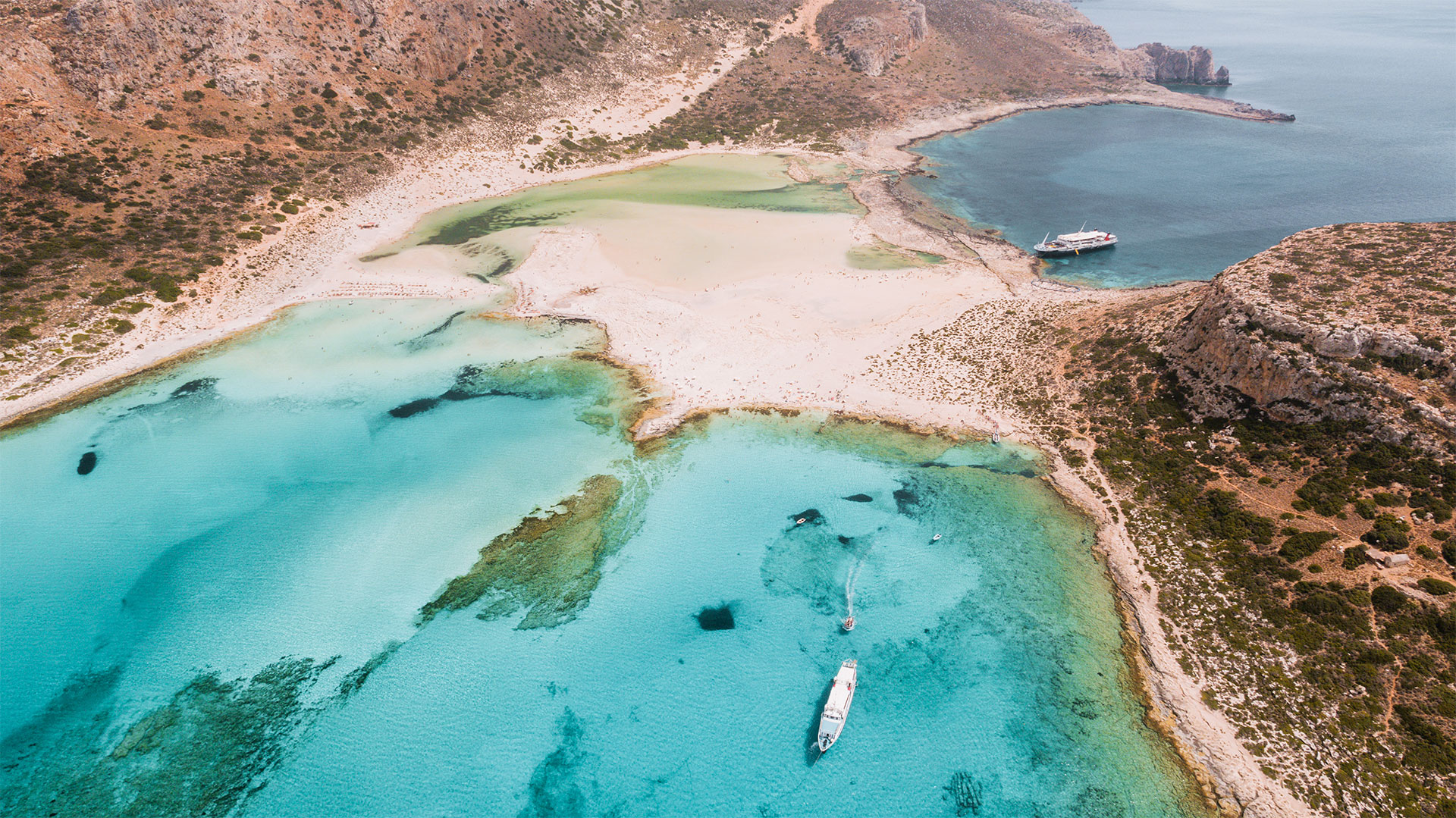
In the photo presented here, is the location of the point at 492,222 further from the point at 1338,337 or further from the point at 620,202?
the point at 1338,337

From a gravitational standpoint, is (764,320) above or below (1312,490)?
above

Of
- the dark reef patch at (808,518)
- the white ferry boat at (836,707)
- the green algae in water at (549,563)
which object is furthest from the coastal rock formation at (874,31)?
the white ferry boat at (836,707)

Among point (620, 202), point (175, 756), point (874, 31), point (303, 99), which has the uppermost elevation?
point (874, 31)

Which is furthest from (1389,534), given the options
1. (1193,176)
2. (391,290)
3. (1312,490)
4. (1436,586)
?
(1193,176)

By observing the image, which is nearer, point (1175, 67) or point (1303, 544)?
point (1303, 544)

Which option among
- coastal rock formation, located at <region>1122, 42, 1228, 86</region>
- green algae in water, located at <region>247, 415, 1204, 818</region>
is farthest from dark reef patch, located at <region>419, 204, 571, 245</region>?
coastal rock formation, located at <region>1122, 42, 1228, 86</region>

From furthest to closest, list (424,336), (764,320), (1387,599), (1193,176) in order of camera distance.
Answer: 1. (1193,176)
2. (764,320)
3. (424,336)
4. (1387,599)

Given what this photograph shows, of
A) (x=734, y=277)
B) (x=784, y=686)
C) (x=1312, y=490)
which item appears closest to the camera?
(x=784, y=686)

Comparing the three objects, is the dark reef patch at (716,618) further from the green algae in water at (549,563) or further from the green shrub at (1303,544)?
the green shrub at (1303,544)
